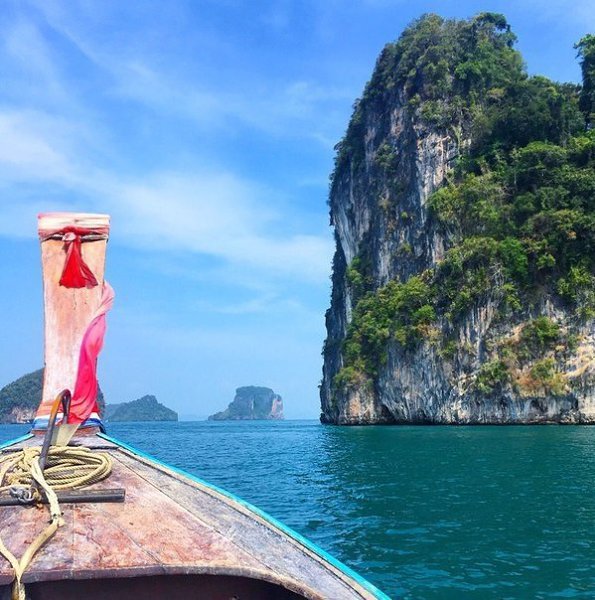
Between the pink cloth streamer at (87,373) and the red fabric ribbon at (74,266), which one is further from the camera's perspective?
the red fabric ribbon at (74,266)

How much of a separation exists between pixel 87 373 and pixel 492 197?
127 ft

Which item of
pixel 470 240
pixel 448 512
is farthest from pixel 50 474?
pixel 470 240

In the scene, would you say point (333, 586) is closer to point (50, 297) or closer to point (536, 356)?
point (50, 297)

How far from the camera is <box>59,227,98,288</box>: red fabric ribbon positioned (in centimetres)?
432

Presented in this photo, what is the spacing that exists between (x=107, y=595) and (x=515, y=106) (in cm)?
4452

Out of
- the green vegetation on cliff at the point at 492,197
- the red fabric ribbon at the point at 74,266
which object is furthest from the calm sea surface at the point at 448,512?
the green vegetation on cliff at the point at 492,197

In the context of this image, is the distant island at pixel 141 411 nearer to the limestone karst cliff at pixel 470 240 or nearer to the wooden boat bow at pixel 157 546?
the limestone karst cliff at pixel 470 240

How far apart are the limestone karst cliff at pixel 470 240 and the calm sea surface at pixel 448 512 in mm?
15635

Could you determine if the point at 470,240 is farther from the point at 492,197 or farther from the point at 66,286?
the point at 66,286

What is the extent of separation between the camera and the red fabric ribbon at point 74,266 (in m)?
4.32

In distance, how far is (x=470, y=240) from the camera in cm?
3866

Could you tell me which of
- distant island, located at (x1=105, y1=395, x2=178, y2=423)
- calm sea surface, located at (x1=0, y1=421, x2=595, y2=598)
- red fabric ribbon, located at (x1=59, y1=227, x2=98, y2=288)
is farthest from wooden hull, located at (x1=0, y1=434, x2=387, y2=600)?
distant island, located at (x1=105, y1=395, x2=178, y2=423)

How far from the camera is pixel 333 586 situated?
258 centimetres

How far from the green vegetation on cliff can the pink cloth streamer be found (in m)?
33.9
